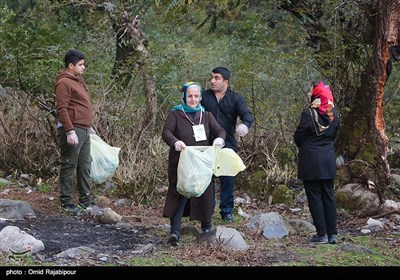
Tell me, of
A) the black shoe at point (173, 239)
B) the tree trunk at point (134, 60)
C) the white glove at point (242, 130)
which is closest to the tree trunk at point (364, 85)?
the white glove at point (242, 130)

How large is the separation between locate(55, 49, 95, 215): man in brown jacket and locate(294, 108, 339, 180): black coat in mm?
A: 2560

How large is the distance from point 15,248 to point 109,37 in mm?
6398

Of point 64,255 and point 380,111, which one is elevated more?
point 380,111

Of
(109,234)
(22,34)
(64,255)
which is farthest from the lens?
(22,34)

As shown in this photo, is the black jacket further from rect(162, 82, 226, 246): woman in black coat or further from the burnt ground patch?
the burnt ground patch

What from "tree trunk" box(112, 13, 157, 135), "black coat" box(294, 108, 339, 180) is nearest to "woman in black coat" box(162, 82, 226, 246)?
"black coat" box(294, 108, 339, 180)

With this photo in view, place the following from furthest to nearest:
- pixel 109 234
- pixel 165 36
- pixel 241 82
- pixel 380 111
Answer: pixel 165 36, pixel 241 82, pixel 380 111, pixel 109 234

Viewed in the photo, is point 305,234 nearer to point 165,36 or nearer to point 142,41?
point 142,41

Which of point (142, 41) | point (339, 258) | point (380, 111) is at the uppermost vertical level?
point (142, 41)

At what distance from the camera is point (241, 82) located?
37.2ft

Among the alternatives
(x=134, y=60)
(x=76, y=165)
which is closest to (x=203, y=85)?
(x=134, y=60)

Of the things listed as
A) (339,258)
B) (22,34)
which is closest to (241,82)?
(22,34)

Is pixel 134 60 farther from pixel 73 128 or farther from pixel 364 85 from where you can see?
pixel 364 85

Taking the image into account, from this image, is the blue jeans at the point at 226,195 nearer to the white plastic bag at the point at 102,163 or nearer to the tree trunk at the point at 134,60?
the white plastic bag at the point at 102,163
